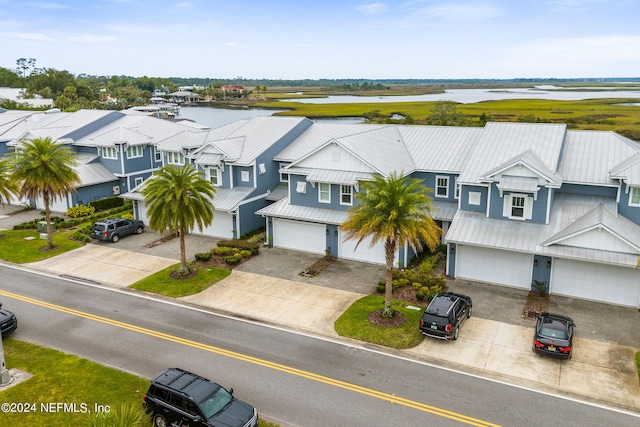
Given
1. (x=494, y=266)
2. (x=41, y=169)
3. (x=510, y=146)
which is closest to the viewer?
(x=494, y=266)

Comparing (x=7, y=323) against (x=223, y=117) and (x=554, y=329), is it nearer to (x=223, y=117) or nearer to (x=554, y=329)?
(x=554, y=329)

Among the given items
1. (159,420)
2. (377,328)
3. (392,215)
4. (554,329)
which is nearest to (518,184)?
(554,329)

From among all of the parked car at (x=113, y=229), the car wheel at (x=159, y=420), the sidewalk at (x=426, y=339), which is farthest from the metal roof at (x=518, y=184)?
the parked car at (x=113, y=229)

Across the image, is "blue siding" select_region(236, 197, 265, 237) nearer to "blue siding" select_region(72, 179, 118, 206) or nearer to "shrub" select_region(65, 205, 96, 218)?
"shrub" select_region(65, 205, 96, 218)

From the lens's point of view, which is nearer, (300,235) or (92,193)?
→ (300,235)

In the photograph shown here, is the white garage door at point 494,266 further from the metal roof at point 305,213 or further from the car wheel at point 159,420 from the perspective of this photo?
the car wheel at point 159,420
